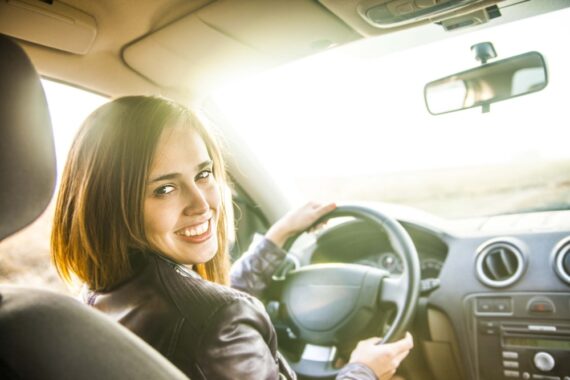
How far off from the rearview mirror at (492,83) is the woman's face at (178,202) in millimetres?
1274

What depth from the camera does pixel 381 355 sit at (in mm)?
1875

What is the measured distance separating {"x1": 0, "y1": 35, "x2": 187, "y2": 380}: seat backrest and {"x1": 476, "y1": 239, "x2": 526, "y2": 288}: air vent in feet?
5.15

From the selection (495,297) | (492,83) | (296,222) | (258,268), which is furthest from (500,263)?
(258,268)

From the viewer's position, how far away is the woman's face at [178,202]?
1620 mm

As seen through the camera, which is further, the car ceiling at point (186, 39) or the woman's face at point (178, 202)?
the car ceiling at point (186, 39)

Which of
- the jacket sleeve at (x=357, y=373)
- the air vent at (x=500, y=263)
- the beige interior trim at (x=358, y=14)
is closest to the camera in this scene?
the jacket sleeve at (x=357, y=373)

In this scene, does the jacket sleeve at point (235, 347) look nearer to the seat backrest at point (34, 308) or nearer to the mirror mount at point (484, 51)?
the seat backrest at point (34, 308)

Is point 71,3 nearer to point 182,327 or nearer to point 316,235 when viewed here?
point 182,327

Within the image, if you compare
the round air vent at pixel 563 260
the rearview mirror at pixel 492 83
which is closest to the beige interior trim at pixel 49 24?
the rearview mirror at pixel 492 83

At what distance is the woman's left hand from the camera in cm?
241

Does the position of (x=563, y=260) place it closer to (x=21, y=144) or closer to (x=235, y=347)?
(x=235, y=347)

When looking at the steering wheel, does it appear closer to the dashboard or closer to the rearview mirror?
the dashboard

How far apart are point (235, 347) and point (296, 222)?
1.12m

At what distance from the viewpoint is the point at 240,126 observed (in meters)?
2.91
